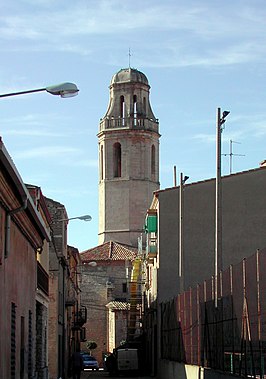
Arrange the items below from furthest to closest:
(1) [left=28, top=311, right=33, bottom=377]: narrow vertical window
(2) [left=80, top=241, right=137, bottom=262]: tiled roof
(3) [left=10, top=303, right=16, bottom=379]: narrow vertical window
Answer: (2) [left=80, top=241, right=137, bottom=262]: tiled roof, (1) [left=28, top=311, right=33, bottom=377]: narrow vertical window, (3) [left=10, top=303, right=16, bottom=379]: narrow vertical window

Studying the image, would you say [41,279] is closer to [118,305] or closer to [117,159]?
[118,305]

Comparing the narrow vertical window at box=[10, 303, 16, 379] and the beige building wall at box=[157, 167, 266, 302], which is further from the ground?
the beige building wall at box=[157, 167, 266, 302]

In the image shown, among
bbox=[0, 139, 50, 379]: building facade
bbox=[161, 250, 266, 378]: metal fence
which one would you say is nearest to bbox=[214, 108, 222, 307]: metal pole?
bbox=[161, 250, 266, 378]: metal fence

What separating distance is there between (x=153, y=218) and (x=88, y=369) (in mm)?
34409

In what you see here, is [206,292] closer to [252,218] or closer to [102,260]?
[252,218]

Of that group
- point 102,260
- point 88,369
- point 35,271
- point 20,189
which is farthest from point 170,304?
point 102,260

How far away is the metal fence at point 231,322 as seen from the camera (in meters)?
19.1

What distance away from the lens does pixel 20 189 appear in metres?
18.3

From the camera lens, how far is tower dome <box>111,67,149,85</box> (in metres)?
107

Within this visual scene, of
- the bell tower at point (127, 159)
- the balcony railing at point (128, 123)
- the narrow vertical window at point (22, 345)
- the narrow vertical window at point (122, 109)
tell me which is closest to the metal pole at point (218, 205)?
the narrow vertical window at point (22, 345)

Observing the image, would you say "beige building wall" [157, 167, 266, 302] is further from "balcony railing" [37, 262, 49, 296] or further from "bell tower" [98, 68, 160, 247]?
"bell tower" [98, 68, 160, 247]

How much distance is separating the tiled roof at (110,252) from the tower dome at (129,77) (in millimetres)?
18056

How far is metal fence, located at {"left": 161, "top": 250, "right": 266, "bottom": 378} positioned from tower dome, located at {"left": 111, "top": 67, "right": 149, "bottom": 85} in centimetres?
7576

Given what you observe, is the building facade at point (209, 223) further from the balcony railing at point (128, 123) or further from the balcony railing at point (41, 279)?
the balcony railing at point (128, 123)
